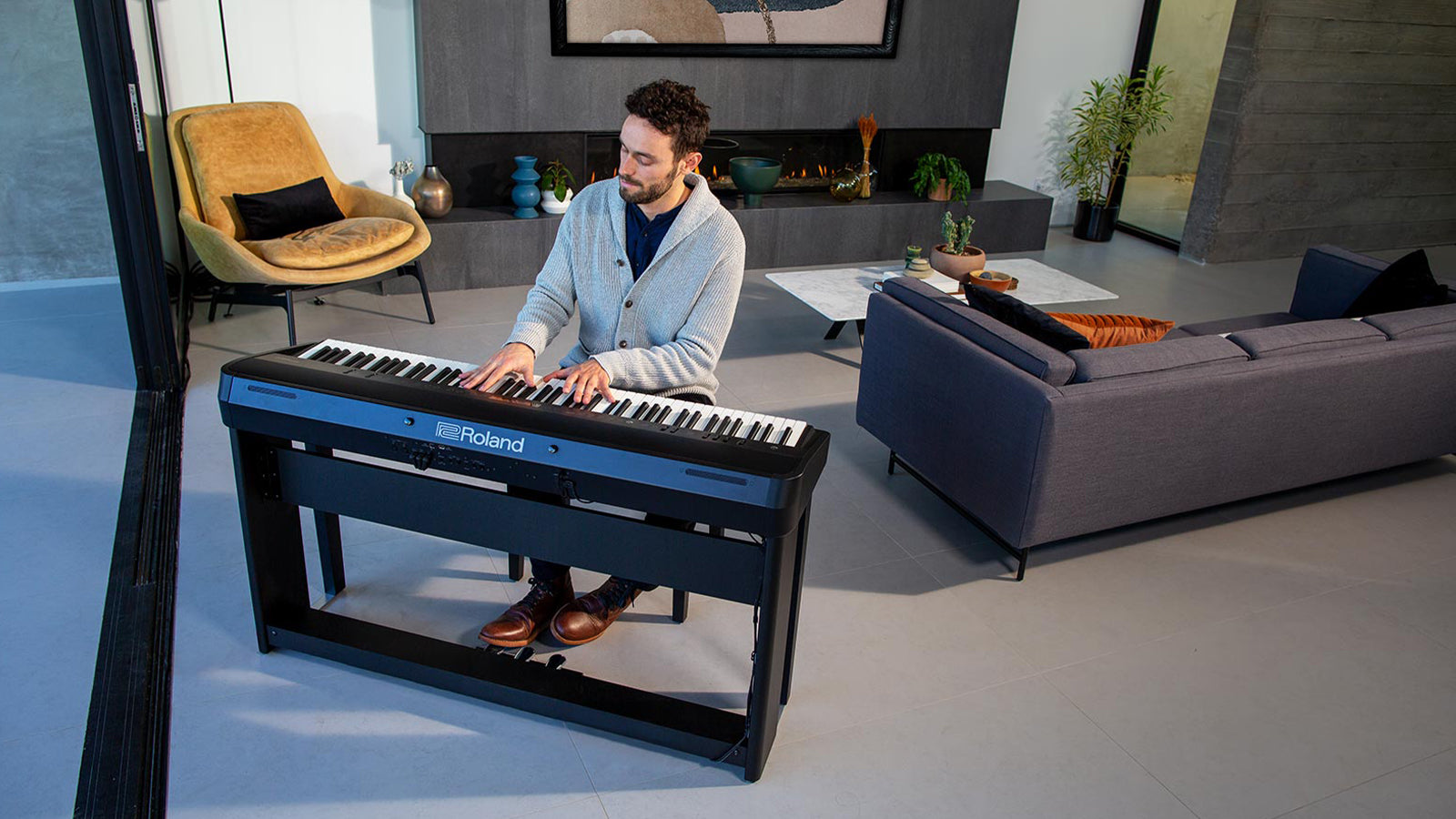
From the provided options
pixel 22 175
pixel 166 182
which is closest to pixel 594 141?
pixel 166 182

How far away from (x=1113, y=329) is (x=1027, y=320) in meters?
0.33

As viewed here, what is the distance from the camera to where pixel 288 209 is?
4.53m

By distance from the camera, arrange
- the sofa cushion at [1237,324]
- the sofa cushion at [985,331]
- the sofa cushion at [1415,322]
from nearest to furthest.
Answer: the sofa cushion at [985,331] < the sofa cushion at [1415,322] < the sofa cushion at [1237,324]

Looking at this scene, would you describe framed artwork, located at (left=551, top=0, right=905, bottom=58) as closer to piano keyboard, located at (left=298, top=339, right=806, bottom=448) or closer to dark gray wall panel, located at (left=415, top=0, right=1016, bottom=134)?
dark gray wall panel, located at (left=415, top=0, right=1016, bottom=134)

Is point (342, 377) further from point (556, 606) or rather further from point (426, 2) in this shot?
point (426, 2)

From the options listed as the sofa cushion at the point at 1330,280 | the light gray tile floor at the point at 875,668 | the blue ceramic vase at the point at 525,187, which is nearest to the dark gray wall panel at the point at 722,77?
the blue ceramic vase at the point at 525,187

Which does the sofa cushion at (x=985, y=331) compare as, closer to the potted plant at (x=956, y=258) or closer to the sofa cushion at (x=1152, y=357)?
the sofa cushion at (x=1152, y=357)

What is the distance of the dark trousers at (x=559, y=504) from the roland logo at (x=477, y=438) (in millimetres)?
252

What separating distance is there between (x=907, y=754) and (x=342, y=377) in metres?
1.46

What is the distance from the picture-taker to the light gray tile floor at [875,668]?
88.1 inches

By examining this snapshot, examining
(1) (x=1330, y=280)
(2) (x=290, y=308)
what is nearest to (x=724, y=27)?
(2) (x=290, y=308)

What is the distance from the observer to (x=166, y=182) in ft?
15.2

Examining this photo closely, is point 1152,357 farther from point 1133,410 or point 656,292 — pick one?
point 656,292

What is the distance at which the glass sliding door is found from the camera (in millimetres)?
6375
